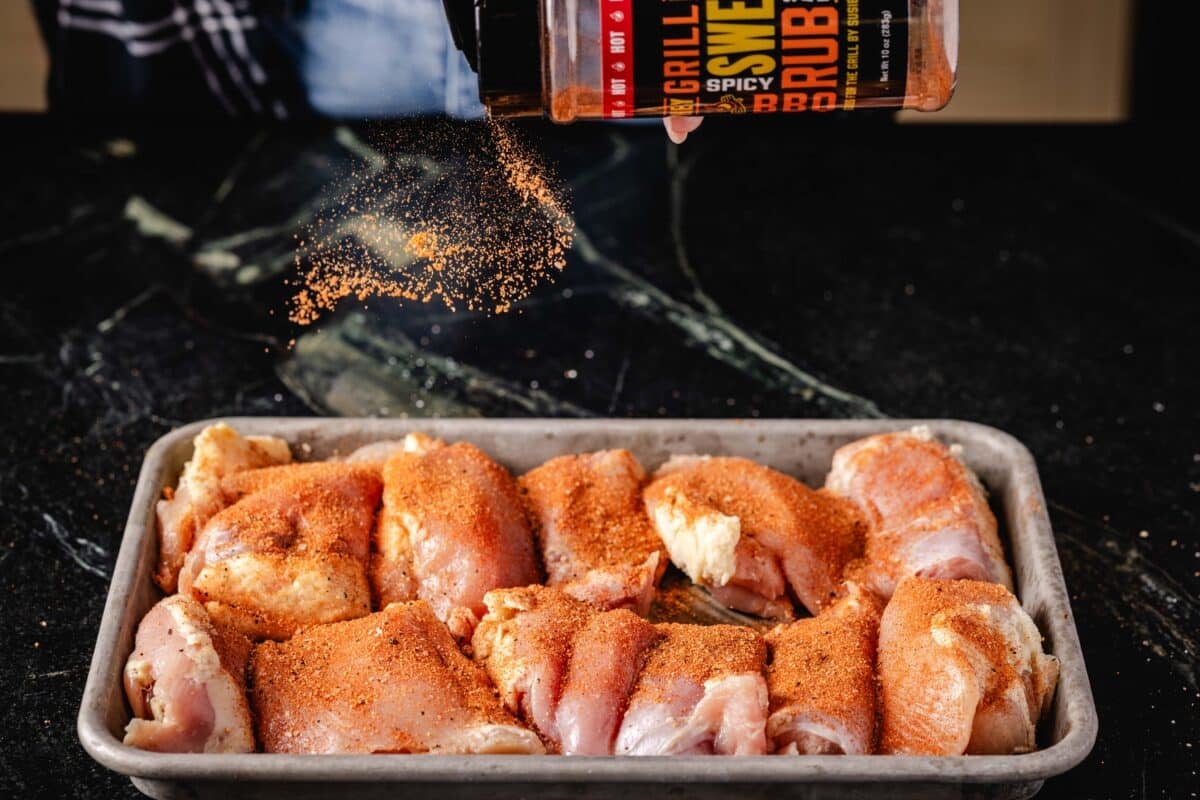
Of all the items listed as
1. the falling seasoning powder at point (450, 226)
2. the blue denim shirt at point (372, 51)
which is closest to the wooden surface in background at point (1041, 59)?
the blue denim shirt at point (372, 51)

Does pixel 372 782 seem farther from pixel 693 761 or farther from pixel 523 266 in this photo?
pixel 523 266

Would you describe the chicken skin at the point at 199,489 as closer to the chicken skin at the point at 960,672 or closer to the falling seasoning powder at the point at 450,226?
the falling seasoning powder at the point at 450,226

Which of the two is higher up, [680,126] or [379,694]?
[680,126]

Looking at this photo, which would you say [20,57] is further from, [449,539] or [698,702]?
[698,702]

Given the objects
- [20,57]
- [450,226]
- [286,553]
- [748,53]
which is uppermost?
[748,53]

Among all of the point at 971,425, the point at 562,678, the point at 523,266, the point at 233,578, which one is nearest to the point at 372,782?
the point at 562,678

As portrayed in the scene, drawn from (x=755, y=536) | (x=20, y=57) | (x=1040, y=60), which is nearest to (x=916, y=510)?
(x=755, y=536)

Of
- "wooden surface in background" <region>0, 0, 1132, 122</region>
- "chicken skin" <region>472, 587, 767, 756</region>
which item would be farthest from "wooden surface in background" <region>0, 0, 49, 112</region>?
"chicken skin" <region>472, 587, 767, 756</region>
